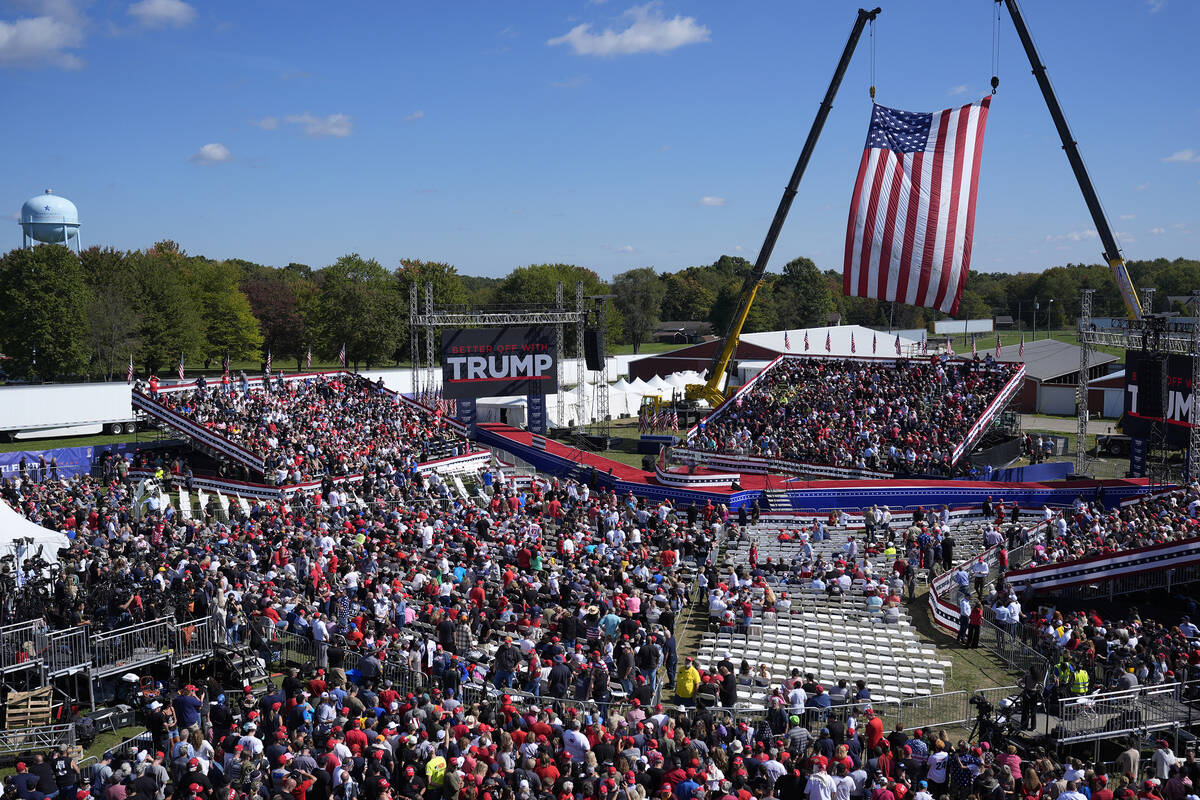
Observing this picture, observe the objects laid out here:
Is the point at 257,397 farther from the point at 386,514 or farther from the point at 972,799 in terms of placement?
the point at 972,799

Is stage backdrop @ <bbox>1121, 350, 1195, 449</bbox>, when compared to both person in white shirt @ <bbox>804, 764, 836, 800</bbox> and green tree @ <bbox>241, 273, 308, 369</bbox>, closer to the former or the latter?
person in white shirt @ <bbox>804, 764, 836, 800</bbox>

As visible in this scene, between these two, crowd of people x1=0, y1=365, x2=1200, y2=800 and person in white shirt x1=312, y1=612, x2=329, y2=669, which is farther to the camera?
person in white shirt x1=312, y1=612, x2=329, y2=669

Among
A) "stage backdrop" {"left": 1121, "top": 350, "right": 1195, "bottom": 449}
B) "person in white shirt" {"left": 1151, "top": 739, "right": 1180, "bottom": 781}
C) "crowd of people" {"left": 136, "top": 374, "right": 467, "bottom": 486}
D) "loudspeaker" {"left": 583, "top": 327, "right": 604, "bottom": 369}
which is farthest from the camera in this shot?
"loudspeaker" {"left": 583, "top": 327, "right": 604, "bottom": 369}

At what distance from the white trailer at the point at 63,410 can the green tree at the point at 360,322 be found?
21991 mm

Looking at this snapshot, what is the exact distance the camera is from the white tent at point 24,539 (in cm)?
1823

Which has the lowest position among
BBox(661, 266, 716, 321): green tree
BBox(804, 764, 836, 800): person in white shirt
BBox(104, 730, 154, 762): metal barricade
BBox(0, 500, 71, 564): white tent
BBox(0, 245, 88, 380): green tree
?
BBox(104, 730, 154, 762): metal barricade

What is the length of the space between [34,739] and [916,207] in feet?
95.2

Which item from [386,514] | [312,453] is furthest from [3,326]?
[386,514]

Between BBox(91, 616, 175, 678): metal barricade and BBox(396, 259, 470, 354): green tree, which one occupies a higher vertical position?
BBox(396, 259, 470, 354): green tree

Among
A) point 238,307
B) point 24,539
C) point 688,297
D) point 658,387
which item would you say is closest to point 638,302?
point 688,297

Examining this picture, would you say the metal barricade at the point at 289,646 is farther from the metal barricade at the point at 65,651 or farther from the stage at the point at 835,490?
the stage at the point at 835,490

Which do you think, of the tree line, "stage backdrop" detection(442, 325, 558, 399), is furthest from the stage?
the tree line

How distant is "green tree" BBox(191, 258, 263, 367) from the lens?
71.4m

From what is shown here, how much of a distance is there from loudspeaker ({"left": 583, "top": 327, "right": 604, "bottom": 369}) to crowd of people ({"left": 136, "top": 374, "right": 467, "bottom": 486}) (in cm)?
814
